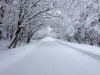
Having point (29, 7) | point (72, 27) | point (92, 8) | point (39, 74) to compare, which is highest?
point (92, 8)

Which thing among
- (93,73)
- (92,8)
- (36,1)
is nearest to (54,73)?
(93,73)

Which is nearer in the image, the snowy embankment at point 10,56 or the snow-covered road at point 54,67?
the snow-covered road at point 54,67

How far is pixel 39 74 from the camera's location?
4164 mm

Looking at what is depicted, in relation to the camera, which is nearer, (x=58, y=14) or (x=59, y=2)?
(x=59, y=2)

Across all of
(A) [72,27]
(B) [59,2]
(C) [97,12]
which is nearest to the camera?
(B) [59,2]

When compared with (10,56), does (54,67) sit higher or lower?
lower

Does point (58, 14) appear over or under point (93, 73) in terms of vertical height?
over

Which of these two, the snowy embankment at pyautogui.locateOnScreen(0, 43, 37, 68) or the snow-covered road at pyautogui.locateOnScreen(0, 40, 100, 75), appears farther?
the snowy embankment at pyautogui.locateOnScreen(0, 43, 37, 68)

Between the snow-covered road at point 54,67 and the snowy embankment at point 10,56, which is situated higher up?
the snowy embankment at point 10,56

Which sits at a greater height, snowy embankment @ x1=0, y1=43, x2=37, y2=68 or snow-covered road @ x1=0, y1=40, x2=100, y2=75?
snowy embankment @ x1=0, y1=43, x2=37, y2=68

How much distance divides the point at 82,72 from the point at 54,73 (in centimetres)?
120

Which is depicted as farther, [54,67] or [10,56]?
[10,56]

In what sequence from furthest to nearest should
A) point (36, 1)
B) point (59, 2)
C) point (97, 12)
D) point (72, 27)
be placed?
1. point (72, 27)
2. point (97, 12)
3. point (36, 1)
4. point (59, 2)

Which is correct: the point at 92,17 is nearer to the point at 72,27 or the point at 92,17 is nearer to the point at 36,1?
the point at 72,27
